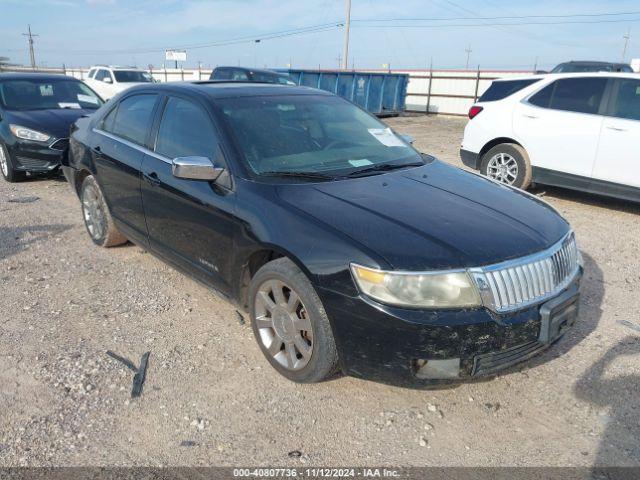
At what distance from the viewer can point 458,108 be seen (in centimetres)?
2253

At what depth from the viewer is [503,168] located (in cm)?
750

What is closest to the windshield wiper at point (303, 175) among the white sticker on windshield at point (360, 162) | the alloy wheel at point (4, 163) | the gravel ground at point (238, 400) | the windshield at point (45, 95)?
the white sticker on windshield at point (360, 162)

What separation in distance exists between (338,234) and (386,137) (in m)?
1.69

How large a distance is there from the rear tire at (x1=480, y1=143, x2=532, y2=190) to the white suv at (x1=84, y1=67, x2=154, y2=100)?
13.7m

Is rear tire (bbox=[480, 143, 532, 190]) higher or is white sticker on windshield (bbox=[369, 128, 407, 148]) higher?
white sticker on windshield (bbox=[369, 128, 407, 148])

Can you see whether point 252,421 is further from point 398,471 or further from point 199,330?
point 199,330

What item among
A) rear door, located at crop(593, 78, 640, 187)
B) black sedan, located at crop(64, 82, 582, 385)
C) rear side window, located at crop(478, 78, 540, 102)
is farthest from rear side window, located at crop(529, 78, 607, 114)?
black sedan, located at crop(64, 82, 582, 385)

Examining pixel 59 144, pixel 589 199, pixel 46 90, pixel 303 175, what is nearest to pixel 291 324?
pixel 303 175

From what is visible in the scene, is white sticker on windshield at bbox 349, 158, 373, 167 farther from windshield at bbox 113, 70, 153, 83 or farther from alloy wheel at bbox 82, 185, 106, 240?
windshield at bbox 113, 70, 153, 83

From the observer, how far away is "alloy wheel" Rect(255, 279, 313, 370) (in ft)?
9.47

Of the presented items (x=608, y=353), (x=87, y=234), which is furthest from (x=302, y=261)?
(x=87, y=234)

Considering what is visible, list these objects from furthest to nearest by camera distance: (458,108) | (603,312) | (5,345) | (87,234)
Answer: (458,108) < (87,234) < (603,312) < (5,345)

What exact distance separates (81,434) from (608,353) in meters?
3.13

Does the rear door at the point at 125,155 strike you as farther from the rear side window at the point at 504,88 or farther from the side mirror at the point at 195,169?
the rear side window at the point at 504,88
